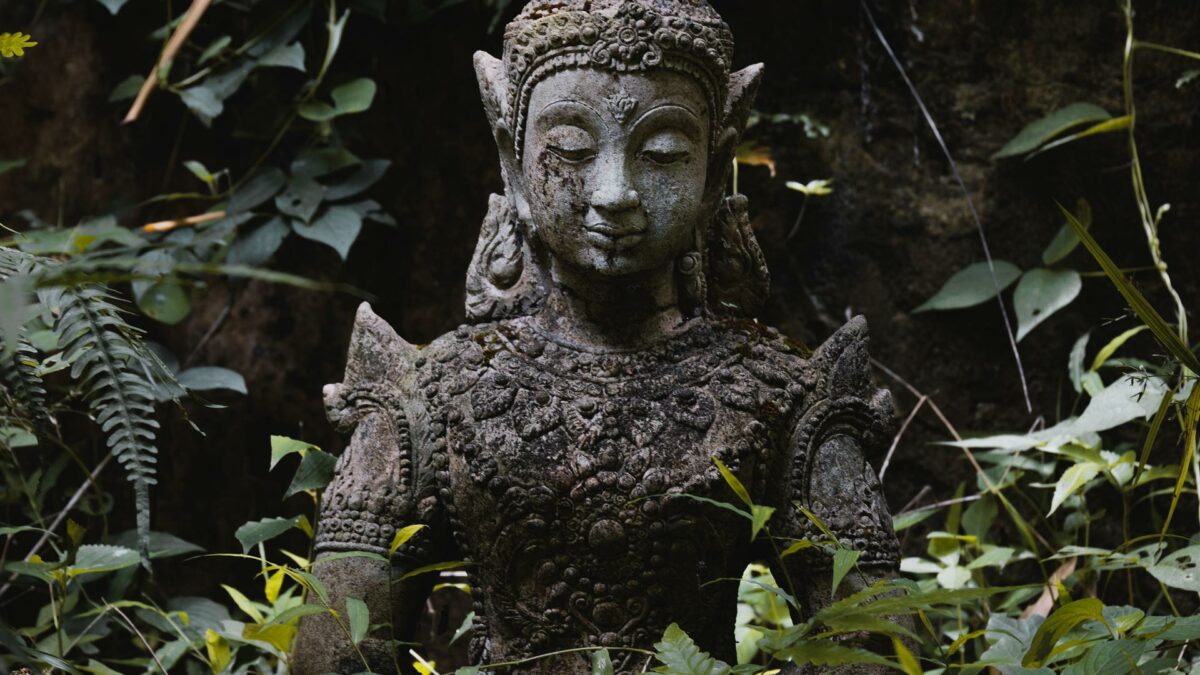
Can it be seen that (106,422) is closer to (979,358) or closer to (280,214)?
(280,214)

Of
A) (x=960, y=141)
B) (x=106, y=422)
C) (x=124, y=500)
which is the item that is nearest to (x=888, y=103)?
(x=960, y=141)

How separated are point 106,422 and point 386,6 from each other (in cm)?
200

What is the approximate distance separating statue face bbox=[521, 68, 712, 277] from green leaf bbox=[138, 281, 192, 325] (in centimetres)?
146

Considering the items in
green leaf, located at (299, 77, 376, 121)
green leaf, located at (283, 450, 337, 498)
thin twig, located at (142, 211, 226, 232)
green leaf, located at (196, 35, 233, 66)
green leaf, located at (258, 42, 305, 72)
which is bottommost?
green leaf, located at (283, 450, 337, 498)

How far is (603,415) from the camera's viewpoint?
234 cm

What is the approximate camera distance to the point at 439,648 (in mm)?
3596

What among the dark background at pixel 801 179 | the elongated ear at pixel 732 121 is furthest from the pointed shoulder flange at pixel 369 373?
the dark background at pixel 801 179

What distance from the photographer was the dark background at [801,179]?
12.1ft

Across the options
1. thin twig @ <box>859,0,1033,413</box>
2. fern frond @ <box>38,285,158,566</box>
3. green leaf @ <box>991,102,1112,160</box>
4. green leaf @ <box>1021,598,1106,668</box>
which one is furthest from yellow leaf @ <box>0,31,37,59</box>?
green leaf @ <box>991,102,1112,160</box>

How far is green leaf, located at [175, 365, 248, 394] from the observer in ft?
11.3

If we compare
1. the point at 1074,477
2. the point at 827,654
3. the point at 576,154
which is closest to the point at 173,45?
the point at 576,154

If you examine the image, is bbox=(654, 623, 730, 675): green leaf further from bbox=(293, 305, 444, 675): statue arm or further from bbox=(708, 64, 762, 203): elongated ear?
bbox=(708, 64, 762, 203): elongated ear

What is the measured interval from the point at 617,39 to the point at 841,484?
31.8 inches

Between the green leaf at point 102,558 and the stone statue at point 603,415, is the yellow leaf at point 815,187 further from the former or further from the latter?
the green leaf at point 102,558
